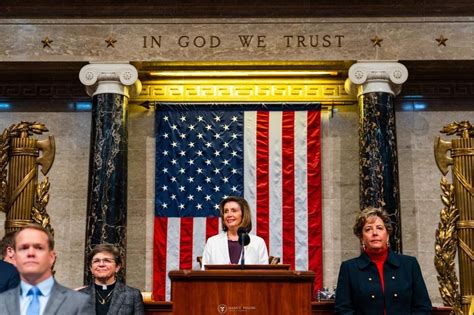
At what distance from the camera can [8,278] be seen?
539cm

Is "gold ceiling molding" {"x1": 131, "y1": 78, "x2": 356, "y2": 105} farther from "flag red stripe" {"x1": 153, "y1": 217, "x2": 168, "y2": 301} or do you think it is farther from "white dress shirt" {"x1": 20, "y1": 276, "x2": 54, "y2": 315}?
"white dress shirt" {"x1": 20, "y1": 276, "x2": 54, "y2": 315}

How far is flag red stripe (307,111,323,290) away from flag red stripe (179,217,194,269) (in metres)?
1.97

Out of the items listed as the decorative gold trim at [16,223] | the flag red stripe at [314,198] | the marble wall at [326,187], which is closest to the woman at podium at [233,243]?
the decorative gold trim at [16,223]

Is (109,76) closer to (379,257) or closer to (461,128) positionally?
(461,128)

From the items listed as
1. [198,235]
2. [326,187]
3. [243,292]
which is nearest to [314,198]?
[326,187]

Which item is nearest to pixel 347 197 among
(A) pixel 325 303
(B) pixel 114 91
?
(B) pixel 114 91

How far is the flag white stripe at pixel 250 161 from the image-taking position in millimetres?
13141

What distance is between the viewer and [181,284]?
247 inches

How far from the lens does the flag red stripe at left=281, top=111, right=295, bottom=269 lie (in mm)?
12914

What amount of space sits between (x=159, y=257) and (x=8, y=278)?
7609 mm

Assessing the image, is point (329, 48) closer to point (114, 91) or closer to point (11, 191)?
point (114, 91)

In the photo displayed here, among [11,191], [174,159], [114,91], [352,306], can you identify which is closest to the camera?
[352,306]

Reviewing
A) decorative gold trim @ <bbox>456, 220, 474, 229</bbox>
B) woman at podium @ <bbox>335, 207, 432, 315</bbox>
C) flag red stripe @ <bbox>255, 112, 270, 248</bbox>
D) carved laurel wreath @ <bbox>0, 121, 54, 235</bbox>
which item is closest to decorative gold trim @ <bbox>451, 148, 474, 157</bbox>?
decorative gold trim @ <bbox>456, 220, 474, 229</bbox>

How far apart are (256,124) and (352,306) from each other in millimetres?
7633
